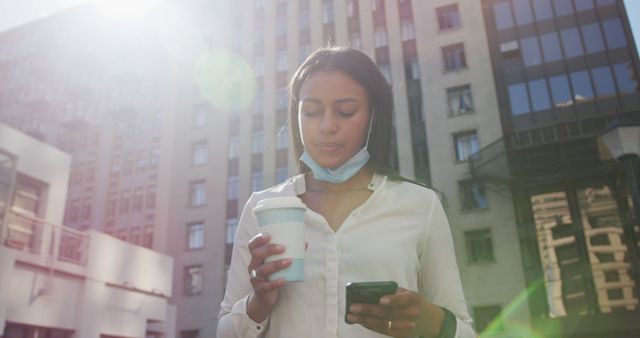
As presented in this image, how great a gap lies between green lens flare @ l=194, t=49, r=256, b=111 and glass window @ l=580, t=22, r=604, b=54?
18.3m

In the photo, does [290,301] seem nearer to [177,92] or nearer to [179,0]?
[177,92]

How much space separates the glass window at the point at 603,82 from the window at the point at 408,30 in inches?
371

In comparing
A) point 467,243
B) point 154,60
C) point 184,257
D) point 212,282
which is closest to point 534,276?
point 467,243

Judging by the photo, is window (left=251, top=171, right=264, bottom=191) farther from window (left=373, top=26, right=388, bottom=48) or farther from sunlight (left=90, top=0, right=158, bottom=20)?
sunlight (left=90, top=0, right=158, bottom=20)

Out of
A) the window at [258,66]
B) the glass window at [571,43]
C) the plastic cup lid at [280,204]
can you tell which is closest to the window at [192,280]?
the window at [258,66]

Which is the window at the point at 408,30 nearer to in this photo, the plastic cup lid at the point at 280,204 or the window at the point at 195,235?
the window at the point at 195,235

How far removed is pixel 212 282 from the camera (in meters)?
30.3

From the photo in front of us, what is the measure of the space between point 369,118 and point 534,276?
23479mm

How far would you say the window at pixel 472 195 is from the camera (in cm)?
2627

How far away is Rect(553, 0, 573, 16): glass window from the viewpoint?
85.8ft

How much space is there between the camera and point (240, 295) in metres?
2.22

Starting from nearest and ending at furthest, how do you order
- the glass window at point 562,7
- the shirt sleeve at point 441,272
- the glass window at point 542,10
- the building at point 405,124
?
the shirt sleeve at point 441,272 → the building at point 405,124 → the glass window at point 562,7 → the glass window at point 542,10

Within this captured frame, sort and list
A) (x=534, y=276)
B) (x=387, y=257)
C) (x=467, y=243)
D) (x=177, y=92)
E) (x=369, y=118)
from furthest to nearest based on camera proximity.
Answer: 1. (x=177, y=92)
2. (x=467, y=243)
3. (x=534, y=276)
4. (x=369, y=118)
5. (x=387, y=257)

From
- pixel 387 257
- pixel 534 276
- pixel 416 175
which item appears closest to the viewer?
pixel 387 257
